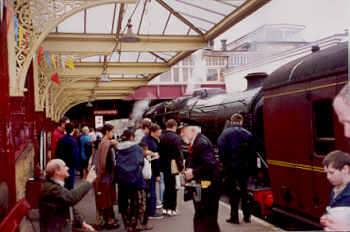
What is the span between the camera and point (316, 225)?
5.32m

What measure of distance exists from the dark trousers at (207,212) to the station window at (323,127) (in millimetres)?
1332

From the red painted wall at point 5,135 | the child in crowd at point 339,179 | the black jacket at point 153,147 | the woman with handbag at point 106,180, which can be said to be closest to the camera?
the child in crowd at point 339,179

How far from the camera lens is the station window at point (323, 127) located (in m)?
5.06

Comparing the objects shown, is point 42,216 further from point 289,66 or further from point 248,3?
point 248,3

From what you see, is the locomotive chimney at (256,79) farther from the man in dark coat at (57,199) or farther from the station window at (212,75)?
the station window at (212,75)

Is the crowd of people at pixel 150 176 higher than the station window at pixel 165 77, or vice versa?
the station window at pixel 165 77

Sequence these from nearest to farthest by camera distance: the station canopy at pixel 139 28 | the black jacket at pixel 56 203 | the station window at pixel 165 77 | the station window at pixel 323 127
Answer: the black jacket at pixel 56 203 < the station window at pixel 323 127 < the station canopy at pixel 139 28 < the station window at pixel 165 77

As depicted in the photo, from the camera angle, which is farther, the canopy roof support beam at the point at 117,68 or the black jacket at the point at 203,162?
the canopy roof support beam at the point at 117,68

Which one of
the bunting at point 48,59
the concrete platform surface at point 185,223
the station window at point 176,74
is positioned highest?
the station window at point 176,74

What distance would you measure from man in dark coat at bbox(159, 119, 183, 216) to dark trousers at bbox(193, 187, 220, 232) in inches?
77.0

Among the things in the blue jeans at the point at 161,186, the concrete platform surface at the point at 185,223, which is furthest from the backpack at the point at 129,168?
the blue jeans at the point at 161,186

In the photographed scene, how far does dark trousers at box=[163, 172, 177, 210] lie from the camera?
283 inches

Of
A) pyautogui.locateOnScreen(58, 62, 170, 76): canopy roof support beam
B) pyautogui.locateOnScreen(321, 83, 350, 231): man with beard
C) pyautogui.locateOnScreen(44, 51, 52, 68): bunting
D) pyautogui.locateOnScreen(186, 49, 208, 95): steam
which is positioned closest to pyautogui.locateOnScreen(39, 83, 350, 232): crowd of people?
pyautogui.locateOnScreen(321, 83, 350, 231): man with beard

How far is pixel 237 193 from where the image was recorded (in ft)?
21.5
